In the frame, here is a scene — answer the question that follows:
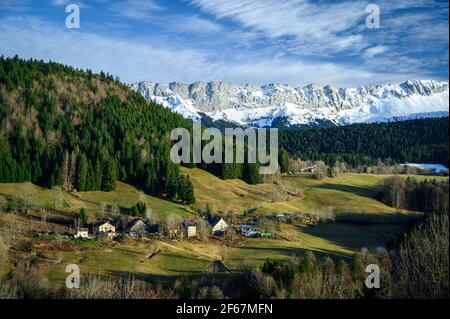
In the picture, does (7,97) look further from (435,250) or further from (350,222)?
(435,250)

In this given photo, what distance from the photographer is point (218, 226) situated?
95.1 meters

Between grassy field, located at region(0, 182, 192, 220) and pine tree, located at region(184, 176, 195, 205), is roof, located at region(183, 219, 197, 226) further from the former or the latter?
pine tree, located at region(184, 176, 195, 205)

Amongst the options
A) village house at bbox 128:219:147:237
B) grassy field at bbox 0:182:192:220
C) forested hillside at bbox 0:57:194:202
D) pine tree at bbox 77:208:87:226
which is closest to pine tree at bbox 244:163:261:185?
forested hillside at bbox 0:57:194:202

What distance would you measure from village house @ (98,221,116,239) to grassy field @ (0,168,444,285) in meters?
7.23

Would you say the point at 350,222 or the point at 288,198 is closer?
the point at 350,222

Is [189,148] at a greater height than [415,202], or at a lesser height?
greater

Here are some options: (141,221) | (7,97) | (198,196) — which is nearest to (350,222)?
(198,196)

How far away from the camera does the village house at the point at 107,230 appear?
276 ft

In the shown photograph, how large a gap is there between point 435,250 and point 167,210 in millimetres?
76978

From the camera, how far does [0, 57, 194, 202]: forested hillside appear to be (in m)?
118

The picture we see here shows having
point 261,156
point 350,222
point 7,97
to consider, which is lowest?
point 350,222

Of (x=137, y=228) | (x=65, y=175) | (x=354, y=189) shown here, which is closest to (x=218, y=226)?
(x=137, y=228)
